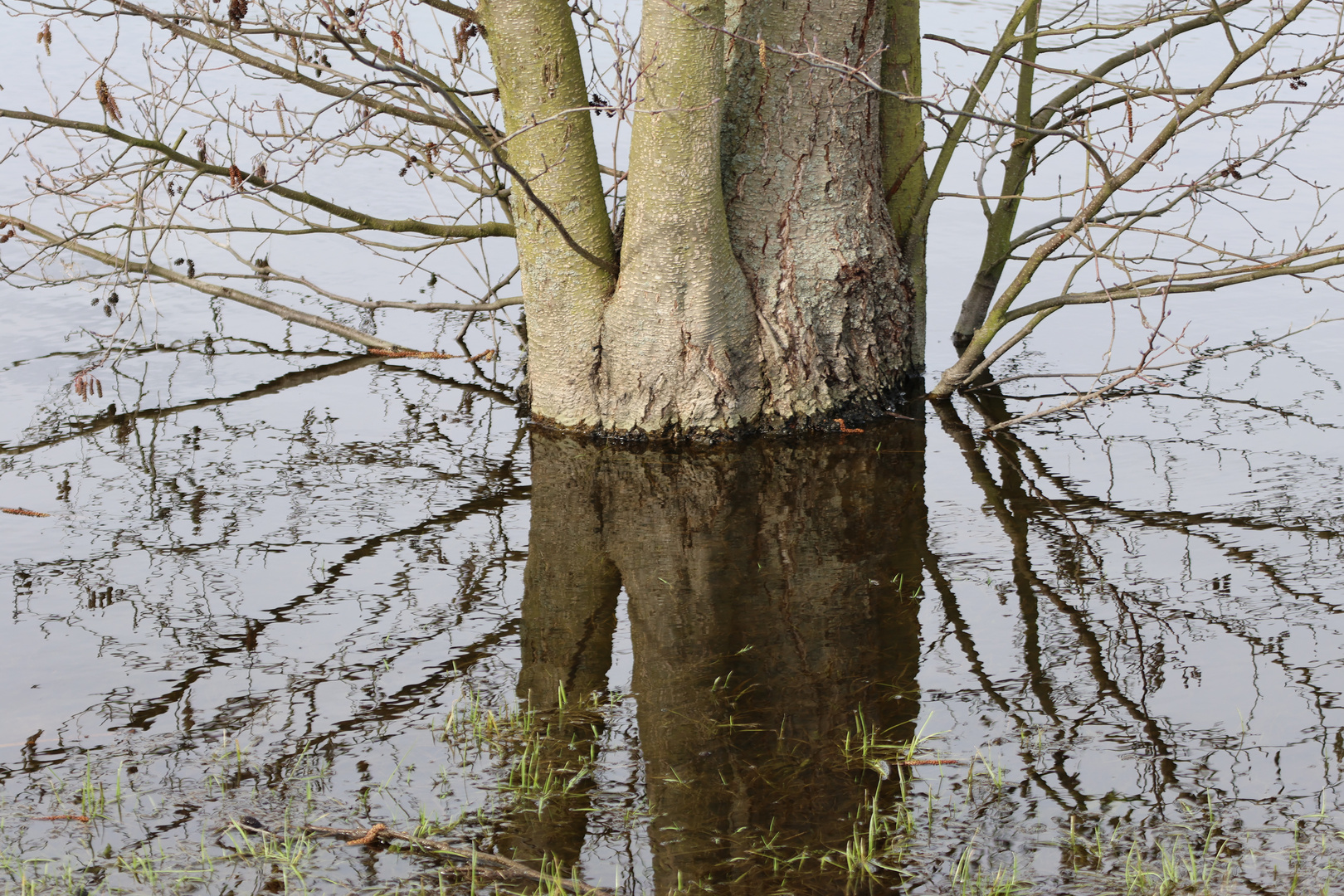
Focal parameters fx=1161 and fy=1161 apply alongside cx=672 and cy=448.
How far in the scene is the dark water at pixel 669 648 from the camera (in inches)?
126

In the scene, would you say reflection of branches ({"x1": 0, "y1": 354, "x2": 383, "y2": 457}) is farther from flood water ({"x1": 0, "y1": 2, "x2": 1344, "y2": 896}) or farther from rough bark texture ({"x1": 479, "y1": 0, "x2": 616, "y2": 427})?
rough bark texture ({"x1": 479, "y1": 0, "x2": 616, "y2": 427})

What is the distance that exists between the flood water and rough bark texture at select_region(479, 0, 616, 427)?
363 millimetres

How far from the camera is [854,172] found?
6477 millimetres

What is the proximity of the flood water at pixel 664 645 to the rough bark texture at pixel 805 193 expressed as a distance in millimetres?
469

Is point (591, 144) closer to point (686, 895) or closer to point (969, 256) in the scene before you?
point (686, 895)

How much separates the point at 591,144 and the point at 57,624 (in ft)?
11.3

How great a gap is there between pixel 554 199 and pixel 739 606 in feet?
8.48

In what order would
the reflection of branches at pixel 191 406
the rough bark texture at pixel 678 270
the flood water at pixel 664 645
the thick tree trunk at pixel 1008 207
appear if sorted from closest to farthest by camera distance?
the flood water at pixel 664 645, the rough bark texture at pixel 678 270, the reflection of branches at pixel 191 406, the thick tree trunk at pixel 1008 207

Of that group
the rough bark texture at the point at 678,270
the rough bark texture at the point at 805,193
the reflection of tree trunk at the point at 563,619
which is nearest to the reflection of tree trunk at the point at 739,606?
the reflection of tree trunk at the point at 563,619

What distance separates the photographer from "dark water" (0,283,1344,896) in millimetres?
3191

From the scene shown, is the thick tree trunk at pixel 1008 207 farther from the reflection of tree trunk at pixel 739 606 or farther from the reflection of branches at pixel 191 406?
the reflection of branches at pixel 191 406

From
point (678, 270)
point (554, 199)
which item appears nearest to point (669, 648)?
point (678, 270)

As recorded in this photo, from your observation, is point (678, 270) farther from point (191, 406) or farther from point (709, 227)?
point (191, 406)

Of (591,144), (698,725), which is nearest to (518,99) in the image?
(591,144)
